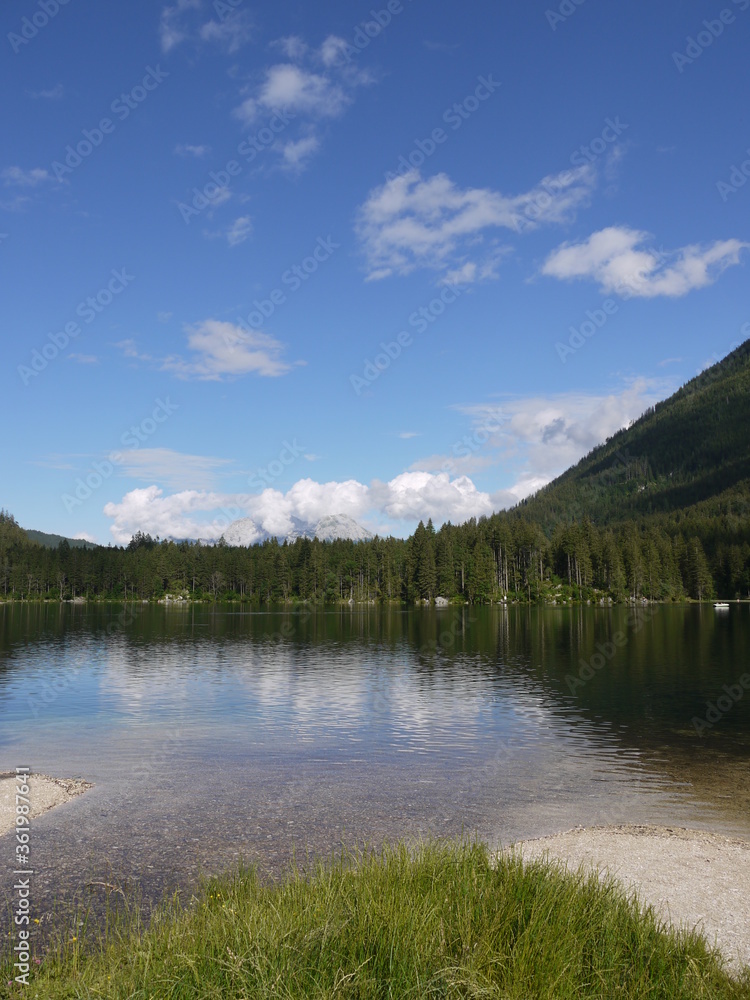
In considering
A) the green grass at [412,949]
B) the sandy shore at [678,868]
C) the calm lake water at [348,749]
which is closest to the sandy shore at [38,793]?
the calm lake water at [348,749]

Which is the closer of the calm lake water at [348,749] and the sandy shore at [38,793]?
the calm lake water at [348,749]

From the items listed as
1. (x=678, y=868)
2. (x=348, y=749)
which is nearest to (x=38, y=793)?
(x=348, y=749)

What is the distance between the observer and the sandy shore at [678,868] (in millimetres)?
14898

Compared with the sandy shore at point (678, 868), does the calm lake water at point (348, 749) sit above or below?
below

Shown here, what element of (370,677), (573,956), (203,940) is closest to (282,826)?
(203,940)

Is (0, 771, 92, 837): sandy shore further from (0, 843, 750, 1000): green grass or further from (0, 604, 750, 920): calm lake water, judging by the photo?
(0, 843, 750, 1000): green grass

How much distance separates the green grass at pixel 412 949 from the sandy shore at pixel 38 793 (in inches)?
474

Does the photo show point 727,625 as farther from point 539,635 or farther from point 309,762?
point 309,762

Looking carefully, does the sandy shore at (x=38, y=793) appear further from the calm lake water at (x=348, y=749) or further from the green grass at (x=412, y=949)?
the green grass at (x=412, y=949)

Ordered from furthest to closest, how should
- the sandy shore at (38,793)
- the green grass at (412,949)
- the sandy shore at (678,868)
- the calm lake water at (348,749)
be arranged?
the sandy shore at (38,793) < the calm lake water at (348,749) < the sandy shore at (678,868) < the green grass at (412,949)

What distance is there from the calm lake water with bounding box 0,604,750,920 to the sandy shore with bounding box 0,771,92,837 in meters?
0.77

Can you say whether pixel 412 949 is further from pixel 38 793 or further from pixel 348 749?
pixel 348 749

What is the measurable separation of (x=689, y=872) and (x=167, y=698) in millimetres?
39499

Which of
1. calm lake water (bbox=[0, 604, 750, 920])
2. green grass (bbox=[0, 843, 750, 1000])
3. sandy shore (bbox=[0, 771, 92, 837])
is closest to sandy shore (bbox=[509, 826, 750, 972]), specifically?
calm lake water (bbox=[0, 604, 750, 920])
